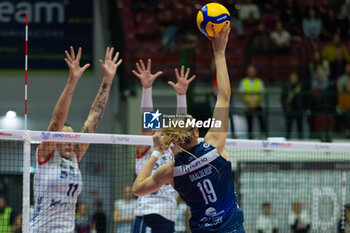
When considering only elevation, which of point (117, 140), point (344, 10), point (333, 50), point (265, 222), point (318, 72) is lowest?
point (265, 222)

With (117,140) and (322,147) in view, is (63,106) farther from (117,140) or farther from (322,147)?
(322,147)

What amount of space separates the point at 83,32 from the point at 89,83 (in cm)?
184

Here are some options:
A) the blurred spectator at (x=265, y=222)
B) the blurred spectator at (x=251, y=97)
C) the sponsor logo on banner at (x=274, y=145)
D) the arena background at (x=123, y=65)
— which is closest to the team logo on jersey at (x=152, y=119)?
the sponsor logo on banner at (x=274, y=145)

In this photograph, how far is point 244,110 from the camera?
1562cm

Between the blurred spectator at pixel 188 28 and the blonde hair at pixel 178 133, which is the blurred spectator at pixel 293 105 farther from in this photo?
the blonde hair at pixel 178 133

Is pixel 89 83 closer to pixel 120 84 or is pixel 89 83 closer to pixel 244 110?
pixel 120 84

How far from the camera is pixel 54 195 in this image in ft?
23.6

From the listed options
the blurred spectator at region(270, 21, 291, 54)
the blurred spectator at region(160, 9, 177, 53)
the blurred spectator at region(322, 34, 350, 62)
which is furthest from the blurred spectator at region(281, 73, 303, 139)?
the blurred spectator at region(160, 9, 177, 53)

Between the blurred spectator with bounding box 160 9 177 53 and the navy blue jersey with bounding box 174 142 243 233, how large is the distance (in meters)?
12.8

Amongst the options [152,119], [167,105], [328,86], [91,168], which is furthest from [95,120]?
[328,86]

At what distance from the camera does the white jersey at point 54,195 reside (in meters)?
7.17

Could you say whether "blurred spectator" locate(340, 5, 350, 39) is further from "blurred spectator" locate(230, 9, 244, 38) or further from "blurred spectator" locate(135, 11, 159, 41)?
"blurred spectator" locate(135, 11, 159, 41)

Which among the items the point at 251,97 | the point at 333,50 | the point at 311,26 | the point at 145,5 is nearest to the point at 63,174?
the point at 251,97

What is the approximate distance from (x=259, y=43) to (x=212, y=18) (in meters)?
12.1
